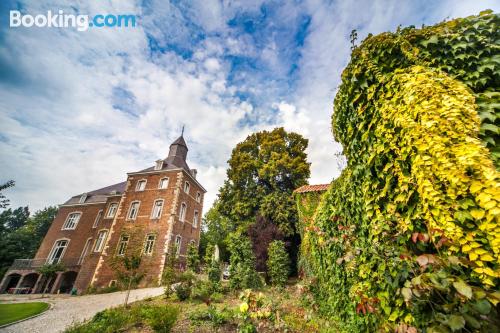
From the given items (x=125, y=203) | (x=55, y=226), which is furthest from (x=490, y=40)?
(x=55, y=226)

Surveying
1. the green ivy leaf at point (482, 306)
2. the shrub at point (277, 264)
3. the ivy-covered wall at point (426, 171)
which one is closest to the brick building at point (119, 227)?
the shrub at point (277, 264)

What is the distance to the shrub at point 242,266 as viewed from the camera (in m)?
9.95

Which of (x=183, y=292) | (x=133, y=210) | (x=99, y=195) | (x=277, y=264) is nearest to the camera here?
(x=183, y=292)

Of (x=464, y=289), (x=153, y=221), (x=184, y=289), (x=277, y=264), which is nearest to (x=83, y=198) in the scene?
(x=153, y=221)

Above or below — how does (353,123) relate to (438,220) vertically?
above

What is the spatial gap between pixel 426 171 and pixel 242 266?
10.5 m

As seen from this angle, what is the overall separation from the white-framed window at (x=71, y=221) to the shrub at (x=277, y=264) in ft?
73.9

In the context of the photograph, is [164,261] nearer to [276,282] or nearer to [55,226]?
[276,282]

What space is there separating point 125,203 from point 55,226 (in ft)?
38.3

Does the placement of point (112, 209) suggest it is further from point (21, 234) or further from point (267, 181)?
point (21, 234)

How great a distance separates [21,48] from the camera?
181 inches

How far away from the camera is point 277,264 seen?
34.3 feet

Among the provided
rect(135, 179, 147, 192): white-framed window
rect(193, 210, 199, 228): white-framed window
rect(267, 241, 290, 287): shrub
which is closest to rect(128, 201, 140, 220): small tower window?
rect(135, 179, 147, 192): white-framed window

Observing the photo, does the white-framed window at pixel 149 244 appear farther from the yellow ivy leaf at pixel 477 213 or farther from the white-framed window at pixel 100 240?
the yellow ivy leaf at pixel 477 213
